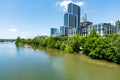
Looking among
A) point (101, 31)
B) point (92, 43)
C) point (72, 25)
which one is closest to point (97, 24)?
point (101, 31)

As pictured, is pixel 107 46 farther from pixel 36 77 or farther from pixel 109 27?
pixel 109 27

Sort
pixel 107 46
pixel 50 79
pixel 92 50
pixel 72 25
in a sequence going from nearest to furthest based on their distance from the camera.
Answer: pixel 50 79 < pixel 107 46 < pixel 92 50 < pixel 72 25

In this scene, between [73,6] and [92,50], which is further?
[73,6]

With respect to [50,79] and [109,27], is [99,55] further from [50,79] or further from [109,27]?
[109,27]

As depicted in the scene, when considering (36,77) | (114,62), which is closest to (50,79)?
(36,77)

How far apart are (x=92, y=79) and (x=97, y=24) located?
249 feet

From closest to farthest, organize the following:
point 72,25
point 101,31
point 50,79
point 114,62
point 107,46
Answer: point 50,79 → point 114,62 → point 107,46 → point 101,31 → point 72,25

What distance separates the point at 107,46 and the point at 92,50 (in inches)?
169

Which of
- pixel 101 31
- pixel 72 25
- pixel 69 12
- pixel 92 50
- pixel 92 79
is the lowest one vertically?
pixel 92 79

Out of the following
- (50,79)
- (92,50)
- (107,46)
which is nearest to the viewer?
(50,79)

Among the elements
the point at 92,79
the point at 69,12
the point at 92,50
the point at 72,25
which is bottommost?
the point at 92,79

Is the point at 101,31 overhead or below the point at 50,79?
overhead

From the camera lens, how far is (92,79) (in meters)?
19.5

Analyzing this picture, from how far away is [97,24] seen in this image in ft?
302
